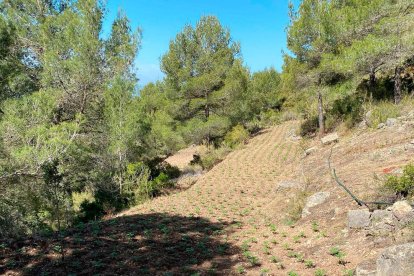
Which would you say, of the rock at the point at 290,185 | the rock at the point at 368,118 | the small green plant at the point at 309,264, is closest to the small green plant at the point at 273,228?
the small green plant at the point at 309,264

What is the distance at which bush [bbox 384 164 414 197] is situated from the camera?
6867mm

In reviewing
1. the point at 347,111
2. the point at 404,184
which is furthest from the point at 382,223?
the point at 347,111

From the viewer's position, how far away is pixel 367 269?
206 inches

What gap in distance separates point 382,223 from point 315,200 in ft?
10.4

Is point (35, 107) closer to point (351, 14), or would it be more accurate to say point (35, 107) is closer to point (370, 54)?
point (370, 54)

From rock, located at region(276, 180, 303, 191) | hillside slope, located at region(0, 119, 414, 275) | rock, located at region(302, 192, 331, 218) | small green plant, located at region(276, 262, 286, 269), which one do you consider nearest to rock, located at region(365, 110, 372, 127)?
hillside slope, located at region(0, 119, 414, 275)

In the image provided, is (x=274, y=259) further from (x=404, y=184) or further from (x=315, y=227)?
(x=404, y=184)

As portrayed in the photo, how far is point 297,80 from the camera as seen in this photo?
18.4 meters

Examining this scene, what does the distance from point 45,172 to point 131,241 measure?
2.95 metres

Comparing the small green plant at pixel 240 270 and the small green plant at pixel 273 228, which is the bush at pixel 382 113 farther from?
the small green plant at pixel 240 270

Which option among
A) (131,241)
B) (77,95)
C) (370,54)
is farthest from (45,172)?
(370,54)

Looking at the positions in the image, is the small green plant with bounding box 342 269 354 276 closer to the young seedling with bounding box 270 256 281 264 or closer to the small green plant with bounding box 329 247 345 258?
the small green plant with bounding box 329 247 345 258

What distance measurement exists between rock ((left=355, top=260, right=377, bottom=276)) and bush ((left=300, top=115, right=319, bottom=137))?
58.7 ft

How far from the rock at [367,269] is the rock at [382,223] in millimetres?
1094
